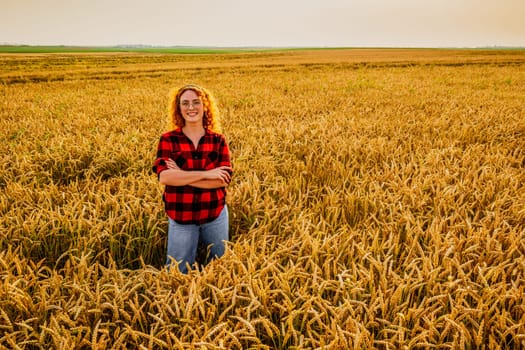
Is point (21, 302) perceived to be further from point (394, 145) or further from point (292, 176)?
point (394, 145)

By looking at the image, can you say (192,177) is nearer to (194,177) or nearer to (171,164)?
(194,177)

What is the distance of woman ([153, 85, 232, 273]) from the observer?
2.40 m

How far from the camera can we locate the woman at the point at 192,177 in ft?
7.89

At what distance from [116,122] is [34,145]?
2.08 m

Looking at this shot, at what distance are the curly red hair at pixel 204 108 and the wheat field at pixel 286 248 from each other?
2.59 feet

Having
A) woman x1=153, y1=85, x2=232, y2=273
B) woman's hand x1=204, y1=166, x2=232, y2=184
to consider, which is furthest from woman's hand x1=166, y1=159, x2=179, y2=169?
woman's hand x1=204, y1=166, x2=232, y2=184

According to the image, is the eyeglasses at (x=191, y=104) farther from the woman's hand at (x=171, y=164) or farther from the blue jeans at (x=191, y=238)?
the blue jeans at (x=191, y=238)

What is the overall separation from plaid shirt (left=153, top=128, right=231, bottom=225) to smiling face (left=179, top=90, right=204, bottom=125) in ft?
0.48

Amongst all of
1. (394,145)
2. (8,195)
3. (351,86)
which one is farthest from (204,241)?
(351,86)

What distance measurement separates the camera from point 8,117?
847cm

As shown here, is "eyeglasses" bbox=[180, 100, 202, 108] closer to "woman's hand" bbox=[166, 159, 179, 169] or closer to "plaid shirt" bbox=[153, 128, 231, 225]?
"plaid shirt" bbox=[153, 128, 231, 225]

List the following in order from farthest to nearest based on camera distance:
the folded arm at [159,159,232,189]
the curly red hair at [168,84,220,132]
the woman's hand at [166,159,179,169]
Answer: the curly red hair at [168,84,220,132] < the woman's hand at [166,159,179,169] < the folded arm at [159,159,232,189]

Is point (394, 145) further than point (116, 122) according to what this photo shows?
No

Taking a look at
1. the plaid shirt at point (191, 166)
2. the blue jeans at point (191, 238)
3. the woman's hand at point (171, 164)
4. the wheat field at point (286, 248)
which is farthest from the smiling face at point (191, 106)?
the wheat field at point (286, 248)
